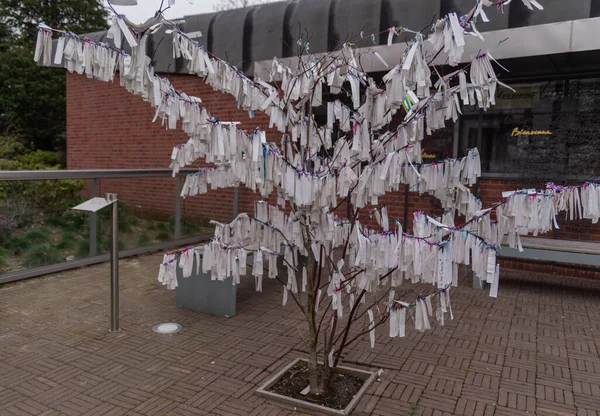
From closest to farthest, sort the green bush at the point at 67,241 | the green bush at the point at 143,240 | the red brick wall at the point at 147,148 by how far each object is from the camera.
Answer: the green bush at the point at 67,241 < the red brick wall at the point at 147,148 < the green bush at the point at 143,240

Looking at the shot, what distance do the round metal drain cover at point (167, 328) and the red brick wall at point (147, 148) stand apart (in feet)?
9.98

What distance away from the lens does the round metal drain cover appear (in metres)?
4.53

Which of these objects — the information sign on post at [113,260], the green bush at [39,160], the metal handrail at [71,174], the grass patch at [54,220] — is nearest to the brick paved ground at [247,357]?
the information sign on post at [113,260]

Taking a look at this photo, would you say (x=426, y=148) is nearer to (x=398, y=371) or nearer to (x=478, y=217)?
(x=398, y=371)

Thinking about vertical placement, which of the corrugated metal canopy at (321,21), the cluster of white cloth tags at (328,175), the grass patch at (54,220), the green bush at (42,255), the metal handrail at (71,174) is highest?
the corrugated metal canopy at (321,21)

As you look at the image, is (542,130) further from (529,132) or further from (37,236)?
(37,236)

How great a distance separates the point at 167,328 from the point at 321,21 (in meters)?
5.40

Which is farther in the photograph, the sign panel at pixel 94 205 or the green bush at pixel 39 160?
the green bush at pixel 39 160

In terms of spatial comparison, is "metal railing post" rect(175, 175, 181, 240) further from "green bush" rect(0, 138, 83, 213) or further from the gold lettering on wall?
the gold lettering on wall

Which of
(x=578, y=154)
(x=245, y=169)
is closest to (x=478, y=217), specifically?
(x=245, y=169)

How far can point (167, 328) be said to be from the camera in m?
4.60

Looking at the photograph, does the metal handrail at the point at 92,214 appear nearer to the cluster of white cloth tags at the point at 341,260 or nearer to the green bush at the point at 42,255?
the green bush at the point at 42,255

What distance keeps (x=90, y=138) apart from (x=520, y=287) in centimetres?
993

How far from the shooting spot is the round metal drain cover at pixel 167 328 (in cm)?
453
